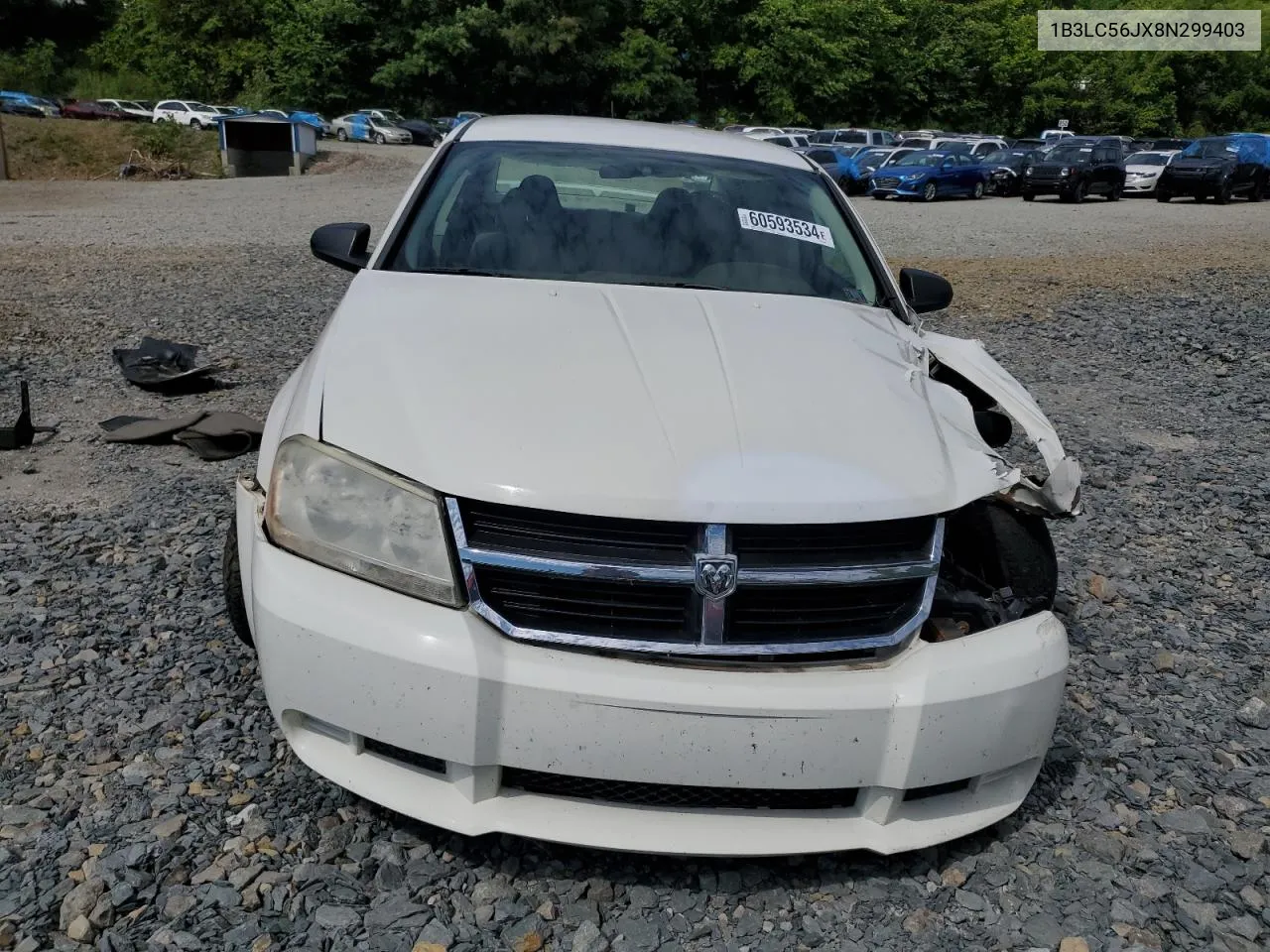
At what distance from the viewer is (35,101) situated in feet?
166

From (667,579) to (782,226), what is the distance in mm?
1897

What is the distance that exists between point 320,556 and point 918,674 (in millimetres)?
1242

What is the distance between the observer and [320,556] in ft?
7.55

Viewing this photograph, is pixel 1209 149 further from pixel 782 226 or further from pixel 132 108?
pixel 132 108

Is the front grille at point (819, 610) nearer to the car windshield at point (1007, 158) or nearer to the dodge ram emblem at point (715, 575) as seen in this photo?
the dodge ram emblem at point (715, 575)

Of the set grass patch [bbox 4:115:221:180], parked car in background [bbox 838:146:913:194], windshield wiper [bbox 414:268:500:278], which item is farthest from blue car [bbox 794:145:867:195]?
windshield wiper [bbox 414:268:500:278]

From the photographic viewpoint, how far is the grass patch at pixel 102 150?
96.0 ft

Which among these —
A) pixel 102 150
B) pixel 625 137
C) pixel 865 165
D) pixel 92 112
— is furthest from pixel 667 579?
pixel 92 112

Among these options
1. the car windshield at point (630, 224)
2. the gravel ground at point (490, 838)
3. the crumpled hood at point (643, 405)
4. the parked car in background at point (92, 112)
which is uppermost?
the car windshield at point (630, 224)

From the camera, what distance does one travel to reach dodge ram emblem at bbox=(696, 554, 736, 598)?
2178 mm

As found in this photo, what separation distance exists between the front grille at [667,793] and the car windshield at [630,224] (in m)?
1.62

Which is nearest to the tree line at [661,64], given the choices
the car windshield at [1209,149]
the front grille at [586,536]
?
the car windshield at [1209,149]

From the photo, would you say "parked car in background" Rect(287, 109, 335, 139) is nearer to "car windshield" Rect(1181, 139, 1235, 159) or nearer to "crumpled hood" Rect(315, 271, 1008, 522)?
"car windshield" Rect(1181, 139, 1235, 159)

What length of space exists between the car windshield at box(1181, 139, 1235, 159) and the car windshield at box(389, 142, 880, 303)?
2842 cm
